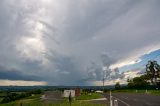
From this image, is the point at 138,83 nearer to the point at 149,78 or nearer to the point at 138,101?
the point at 149,78

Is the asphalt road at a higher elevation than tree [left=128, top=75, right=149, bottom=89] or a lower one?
lower

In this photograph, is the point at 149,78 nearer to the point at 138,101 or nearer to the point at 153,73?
the point at 153,73

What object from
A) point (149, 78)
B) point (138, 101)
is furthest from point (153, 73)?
point (138, 101)

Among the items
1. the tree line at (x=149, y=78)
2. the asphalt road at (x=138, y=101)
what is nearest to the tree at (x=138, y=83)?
the tree line at (x=149, y=78)

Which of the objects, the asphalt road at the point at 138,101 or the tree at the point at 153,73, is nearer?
the asphalt road at the point at 138,101

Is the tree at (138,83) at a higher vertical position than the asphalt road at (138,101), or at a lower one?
higher

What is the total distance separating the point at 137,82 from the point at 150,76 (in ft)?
32.5

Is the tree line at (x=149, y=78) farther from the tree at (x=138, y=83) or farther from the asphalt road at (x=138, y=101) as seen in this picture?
the asphalt road at (x=138, y=101)

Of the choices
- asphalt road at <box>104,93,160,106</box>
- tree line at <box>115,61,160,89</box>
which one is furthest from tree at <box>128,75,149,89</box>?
asphalt road at <box>104,93,160,106</box>

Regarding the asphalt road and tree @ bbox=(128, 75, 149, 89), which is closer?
the asphalt road

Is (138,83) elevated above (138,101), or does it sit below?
above

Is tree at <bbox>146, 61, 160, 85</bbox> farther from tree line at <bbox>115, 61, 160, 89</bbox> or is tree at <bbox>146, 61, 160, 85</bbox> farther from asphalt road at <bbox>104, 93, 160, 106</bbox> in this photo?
asphalt road at <bbox>104, 93, 160, 106</bbox>

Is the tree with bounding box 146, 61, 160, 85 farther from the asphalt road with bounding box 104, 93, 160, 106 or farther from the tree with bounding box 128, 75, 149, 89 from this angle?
the asphalt road with bounding box 104, 93, 160, 106

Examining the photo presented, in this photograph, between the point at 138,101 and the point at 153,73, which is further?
the point at 153,73
